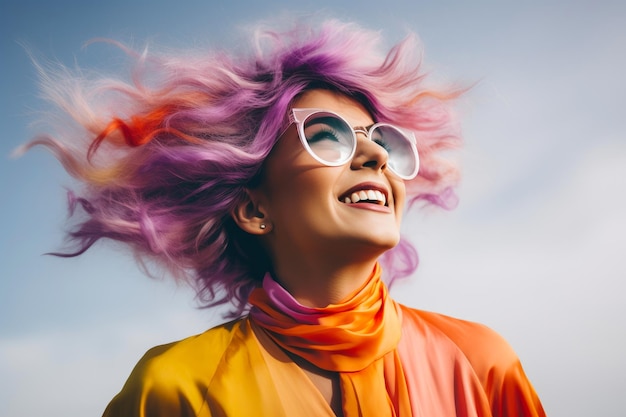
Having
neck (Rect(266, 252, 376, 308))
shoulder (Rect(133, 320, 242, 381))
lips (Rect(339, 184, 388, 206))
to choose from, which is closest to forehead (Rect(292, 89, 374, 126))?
lips (Rect(339, 184, 388, 206))

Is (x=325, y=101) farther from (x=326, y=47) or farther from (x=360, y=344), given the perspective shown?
(x=360, y=344)

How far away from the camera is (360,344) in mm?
2283

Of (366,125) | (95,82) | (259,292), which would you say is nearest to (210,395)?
(259,292)

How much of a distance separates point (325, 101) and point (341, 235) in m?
0.59

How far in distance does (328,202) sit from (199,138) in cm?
62

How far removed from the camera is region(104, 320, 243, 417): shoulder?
2.22m

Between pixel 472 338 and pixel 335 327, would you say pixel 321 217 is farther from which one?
pixel 472 338

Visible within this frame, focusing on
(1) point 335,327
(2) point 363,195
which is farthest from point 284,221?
(1) point 335,327

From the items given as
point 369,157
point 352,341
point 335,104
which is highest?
point 335,104

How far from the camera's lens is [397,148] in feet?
8.59

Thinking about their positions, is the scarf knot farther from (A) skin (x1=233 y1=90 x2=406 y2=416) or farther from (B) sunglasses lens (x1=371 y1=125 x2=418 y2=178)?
(B) sunglasses lens (x1=371 y1=125 x2=418 y2=178)

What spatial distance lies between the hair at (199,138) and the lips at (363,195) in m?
0.37

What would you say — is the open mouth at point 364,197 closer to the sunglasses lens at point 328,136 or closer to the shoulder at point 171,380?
the sunglasses lens at point 328,136

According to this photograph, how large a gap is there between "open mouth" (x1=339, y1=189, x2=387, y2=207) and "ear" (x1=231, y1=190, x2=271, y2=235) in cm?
34
